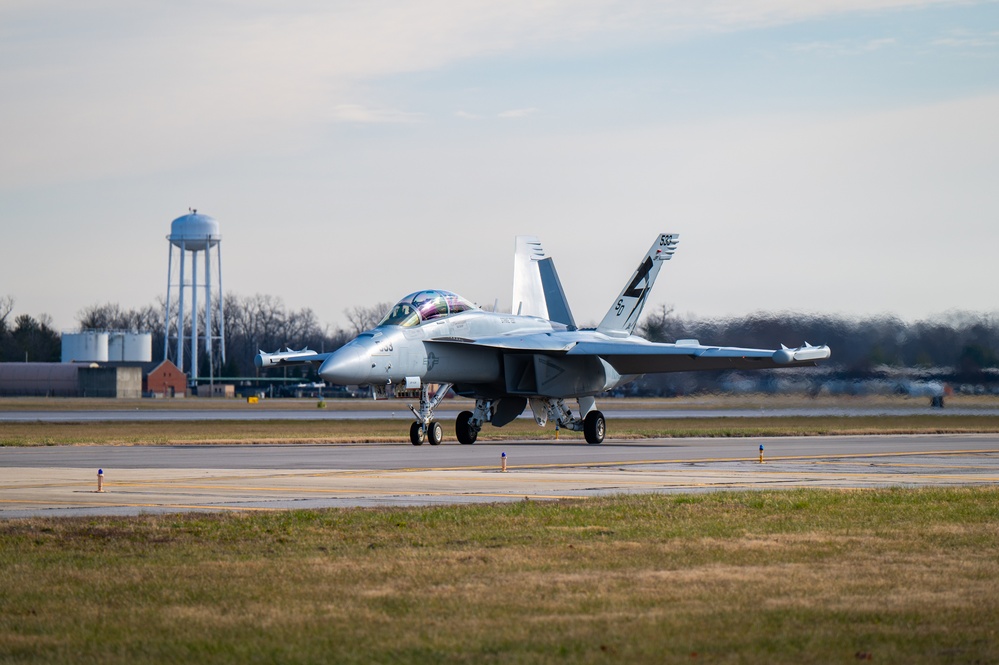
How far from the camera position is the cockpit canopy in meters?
31.0

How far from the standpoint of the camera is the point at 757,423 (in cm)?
4897

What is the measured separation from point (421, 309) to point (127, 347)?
10938 centimetres

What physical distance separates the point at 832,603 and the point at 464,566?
3113 millimetres

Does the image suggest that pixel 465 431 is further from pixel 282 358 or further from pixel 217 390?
pixel 217 390

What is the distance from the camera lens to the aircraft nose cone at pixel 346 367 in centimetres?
2827

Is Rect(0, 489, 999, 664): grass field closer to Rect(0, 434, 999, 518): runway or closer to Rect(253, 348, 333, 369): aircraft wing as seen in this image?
Rect(0, 434, 999, 518): runway

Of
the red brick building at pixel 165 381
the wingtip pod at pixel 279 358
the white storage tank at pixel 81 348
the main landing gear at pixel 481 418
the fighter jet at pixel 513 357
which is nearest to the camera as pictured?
the fighter jet at pixel 513 357

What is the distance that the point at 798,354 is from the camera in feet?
108

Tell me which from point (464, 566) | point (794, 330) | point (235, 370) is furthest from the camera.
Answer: point (235, 370)

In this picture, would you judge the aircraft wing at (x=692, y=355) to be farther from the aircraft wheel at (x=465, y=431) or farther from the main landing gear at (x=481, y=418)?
the aircraft wheel at (x=465, y=431)

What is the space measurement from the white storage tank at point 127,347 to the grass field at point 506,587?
124960 millimetres

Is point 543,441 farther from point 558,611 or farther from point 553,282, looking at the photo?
point 558,611

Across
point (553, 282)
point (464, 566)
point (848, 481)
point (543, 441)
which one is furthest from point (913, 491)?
point (553, 282)

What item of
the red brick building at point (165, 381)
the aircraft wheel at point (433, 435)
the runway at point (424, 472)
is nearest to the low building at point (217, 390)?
the red brick building at point (165, 381)
